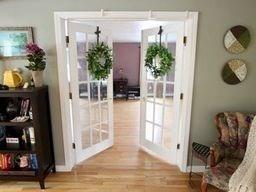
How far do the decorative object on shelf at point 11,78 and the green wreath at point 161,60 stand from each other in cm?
164

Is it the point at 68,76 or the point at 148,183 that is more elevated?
the point at 68,76

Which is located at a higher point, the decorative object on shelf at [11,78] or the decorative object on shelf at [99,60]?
the decorative object on shelf at [99,60]

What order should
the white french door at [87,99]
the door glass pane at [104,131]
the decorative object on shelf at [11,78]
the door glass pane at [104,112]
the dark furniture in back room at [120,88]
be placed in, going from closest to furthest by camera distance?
the decorative object on shelf at [11,78]
the white french door at [87,99]
the door glass pane at [104,112]
the door glass pane at [104,131]
the dark furniture in back room at [120,88]

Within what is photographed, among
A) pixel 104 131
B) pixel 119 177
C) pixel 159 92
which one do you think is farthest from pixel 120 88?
pixel 119 177

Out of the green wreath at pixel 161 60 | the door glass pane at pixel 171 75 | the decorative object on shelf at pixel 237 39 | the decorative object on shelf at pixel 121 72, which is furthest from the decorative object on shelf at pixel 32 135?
the decorative object on shelf at pixel 121 72

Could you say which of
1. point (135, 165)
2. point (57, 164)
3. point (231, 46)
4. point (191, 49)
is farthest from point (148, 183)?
point (231, 46)

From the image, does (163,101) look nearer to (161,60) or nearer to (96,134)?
(161,60)

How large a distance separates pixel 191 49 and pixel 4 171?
2.66 metres

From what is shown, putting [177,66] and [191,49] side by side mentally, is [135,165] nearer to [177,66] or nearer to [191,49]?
[177,66]

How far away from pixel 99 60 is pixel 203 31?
1.36 metres

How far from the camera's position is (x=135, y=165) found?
2.84 metres

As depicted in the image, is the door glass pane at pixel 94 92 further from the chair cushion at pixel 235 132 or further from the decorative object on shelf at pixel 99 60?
the chair cushion at pixel 235 132

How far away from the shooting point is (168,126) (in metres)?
2.86

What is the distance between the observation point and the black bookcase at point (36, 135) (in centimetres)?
214
